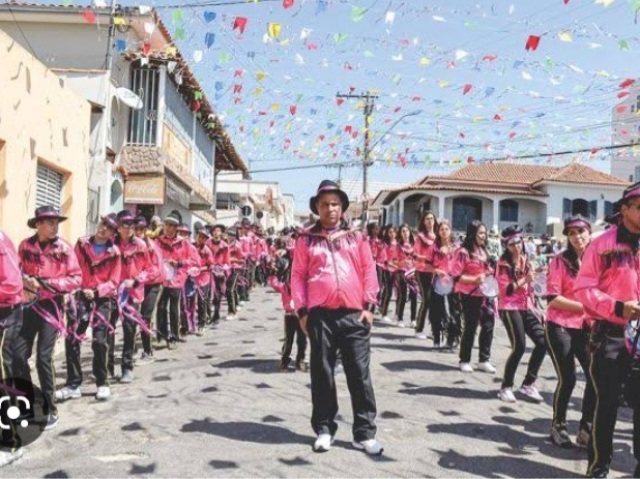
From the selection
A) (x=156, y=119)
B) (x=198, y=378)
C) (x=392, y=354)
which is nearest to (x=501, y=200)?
(x=156, y=119)

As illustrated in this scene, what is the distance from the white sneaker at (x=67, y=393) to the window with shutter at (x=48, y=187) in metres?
4.57

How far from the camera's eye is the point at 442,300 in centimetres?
974

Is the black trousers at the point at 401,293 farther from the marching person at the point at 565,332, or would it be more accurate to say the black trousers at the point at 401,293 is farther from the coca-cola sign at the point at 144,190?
the coca-cola sign at the point at 144,190

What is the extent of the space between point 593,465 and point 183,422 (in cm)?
333

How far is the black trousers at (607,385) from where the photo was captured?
12.8 feet

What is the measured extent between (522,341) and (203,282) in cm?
623

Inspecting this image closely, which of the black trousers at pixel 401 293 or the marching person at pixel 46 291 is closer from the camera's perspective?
the marching person at pixel 46 291

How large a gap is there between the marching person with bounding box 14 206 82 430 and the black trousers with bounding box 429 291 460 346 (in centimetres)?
567

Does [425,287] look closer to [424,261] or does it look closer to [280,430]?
[424,261]

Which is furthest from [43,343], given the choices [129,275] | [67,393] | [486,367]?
[486,367]

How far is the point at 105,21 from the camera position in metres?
15.6

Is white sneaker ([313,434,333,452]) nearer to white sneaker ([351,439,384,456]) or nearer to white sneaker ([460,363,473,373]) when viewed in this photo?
white sneaker ([351,439,384,456])

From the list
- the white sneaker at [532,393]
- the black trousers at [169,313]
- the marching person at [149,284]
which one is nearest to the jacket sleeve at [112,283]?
the marching person at [149,284]

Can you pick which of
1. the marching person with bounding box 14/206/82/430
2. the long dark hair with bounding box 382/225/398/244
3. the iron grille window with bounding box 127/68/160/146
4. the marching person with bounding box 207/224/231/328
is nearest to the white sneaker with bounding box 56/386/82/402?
the marching person with bounding box 14/206/82/430
